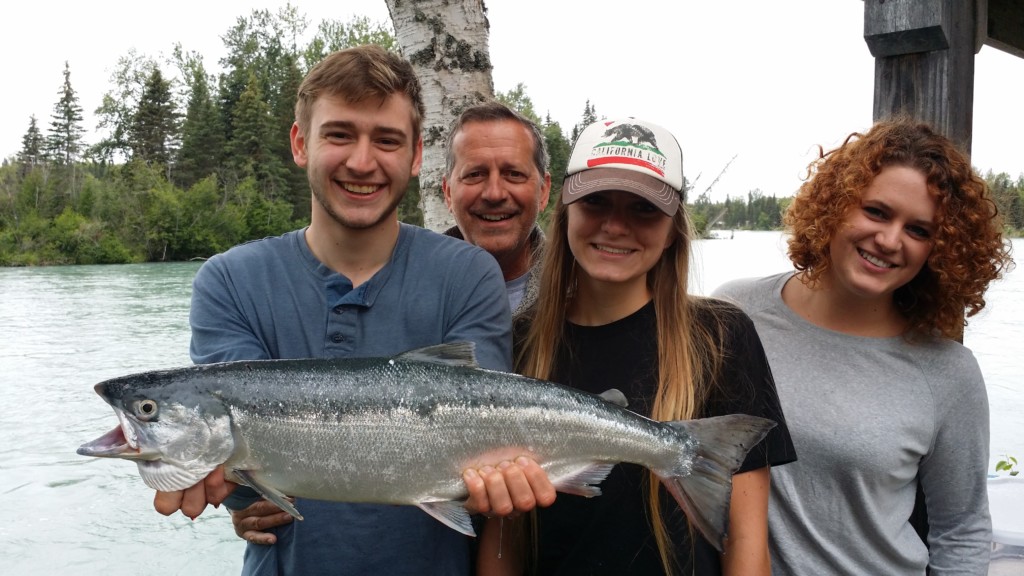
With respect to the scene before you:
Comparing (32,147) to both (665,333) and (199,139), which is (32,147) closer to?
(199,139)

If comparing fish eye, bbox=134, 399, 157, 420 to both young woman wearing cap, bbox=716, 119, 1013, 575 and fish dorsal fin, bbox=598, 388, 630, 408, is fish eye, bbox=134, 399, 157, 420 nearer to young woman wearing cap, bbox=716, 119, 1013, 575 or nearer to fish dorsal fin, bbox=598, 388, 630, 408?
fish dorsal fin, bbox=598, 388, 630, 408

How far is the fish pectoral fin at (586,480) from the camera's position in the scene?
2582 millimetres

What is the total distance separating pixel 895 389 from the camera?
123 inches

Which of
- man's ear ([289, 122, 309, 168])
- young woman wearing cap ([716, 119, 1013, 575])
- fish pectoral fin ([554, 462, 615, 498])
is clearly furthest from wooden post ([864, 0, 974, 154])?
man's ear ([289, 122, 309, 168])

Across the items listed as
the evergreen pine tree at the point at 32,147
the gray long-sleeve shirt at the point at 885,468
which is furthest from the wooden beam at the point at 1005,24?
the evergreen pine tree at the point at 32,147

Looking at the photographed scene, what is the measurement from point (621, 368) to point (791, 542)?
1062mm

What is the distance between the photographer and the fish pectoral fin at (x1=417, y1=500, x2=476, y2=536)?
2.49 meters

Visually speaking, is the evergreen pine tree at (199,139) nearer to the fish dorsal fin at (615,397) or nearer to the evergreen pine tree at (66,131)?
the evergreen pine tree at (66,131)

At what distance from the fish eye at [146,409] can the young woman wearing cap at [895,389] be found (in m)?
2.46

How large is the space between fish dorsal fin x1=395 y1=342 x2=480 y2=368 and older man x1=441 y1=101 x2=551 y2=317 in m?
1.44

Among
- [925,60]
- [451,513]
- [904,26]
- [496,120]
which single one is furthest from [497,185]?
[925,60]

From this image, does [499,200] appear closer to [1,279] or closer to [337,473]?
[337,473]

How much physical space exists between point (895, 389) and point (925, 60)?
6.46 ft

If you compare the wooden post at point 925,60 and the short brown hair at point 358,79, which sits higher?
the wooden post at point 925,60
